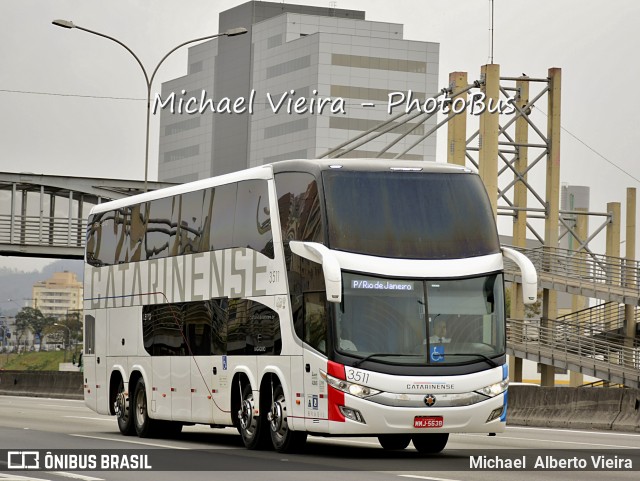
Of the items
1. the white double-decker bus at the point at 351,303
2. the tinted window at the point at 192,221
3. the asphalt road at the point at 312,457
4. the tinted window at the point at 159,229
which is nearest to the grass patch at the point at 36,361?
the asphalt road at the point at 312,457

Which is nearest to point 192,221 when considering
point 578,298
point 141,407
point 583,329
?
point 141,407

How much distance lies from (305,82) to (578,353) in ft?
331

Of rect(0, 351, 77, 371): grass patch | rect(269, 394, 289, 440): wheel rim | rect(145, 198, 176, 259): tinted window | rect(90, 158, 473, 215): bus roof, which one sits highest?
rect(90, 158, 473, 215): bus roof

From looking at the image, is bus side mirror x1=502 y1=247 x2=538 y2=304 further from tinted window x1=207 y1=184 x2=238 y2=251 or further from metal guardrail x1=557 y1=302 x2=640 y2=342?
metal guardrail x1=557 y1=302 x2=640 y2=342

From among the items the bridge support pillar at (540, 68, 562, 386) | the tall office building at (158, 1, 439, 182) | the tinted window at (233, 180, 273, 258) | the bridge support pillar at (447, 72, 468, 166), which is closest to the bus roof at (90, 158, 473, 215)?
the tinted window at (233, 180, 273, 258)

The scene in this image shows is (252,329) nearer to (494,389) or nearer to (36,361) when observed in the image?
(494,389)

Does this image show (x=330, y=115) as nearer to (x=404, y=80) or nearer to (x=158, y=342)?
(x=404, y=80)

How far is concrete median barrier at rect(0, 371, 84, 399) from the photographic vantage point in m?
53.2

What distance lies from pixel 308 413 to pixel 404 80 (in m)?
140

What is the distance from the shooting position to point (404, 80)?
157 m

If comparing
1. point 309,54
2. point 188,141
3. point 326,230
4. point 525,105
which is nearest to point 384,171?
point 326,230

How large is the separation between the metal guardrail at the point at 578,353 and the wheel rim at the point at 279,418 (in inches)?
1340

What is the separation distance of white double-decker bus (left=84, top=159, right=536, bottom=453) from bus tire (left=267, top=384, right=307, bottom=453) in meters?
0.02

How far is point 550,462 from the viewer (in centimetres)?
1777
